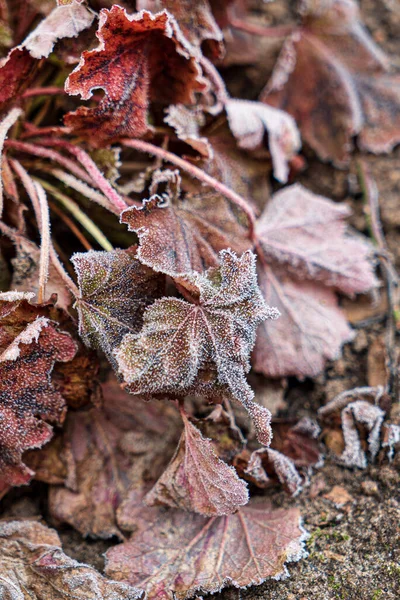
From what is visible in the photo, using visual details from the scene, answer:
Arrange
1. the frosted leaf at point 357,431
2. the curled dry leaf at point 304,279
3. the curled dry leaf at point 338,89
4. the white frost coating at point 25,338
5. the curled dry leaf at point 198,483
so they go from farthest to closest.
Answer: the curled dry leaf at point 338,89
the curled dry leaf at point 304,279
the frosted leaf at point 357,431
the curled dry leaf at point 198,483
the white frost coating at point 25,338

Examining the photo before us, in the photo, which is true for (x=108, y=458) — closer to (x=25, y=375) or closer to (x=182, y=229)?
(x=25, y=375)

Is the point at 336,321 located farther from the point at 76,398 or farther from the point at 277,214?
the point at 76,398

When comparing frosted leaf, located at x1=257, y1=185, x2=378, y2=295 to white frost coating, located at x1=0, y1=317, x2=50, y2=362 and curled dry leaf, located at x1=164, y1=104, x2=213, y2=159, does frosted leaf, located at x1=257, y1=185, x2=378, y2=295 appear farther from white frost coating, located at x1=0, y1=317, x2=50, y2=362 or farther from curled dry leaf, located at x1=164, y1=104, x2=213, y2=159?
white frost coating, located at x1=0, y1=317, x2=50, y2=362

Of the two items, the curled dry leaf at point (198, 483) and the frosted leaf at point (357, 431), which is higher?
the curled dry leaf at point (198, 483)

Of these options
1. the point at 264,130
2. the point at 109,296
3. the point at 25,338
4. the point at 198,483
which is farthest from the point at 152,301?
the point at 264,130

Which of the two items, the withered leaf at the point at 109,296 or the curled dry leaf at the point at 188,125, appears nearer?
the withered leaf at the point at 109,296

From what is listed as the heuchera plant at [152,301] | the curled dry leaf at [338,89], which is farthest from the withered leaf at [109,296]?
the curled dry leaf at [338,89]

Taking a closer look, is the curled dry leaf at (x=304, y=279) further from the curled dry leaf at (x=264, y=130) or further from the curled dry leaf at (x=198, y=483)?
the curled dry leaf at (x=198, y=483)
